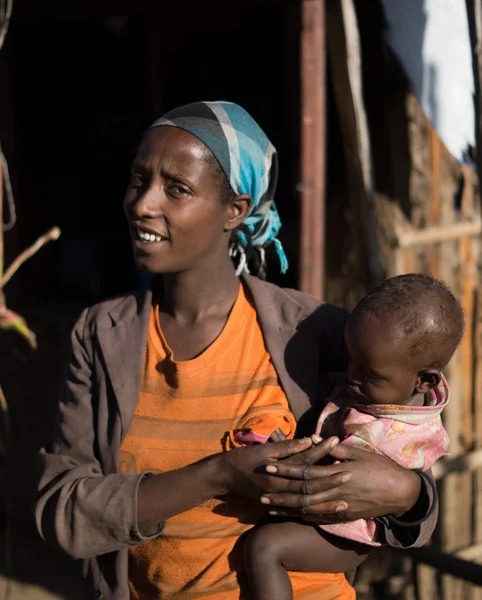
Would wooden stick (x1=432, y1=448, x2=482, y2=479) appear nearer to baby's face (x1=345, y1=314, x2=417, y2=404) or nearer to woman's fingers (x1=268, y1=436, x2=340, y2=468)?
baby's face (x1=345, y1=314, x2=417, y2=404)

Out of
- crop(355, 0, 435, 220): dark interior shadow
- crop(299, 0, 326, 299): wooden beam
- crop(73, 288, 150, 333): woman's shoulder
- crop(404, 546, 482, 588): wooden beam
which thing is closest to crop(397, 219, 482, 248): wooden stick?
crop(355, 0, 435, 220): dark interior shadow

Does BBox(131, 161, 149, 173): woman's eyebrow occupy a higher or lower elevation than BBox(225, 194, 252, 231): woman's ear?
higher

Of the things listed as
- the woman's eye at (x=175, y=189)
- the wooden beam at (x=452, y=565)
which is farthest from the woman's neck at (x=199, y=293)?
the wooden beam at (x=452, y=565)

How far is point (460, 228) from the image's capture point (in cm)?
443

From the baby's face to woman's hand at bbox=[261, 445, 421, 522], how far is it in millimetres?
142

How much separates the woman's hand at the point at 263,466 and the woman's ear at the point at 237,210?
591mm

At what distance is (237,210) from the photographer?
2.12 meters

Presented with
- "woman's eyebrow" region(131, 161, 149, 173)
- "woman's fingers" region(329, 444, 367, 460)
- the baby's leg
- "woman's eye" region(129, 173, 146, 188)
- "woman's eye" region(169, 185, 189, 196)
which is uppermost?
"woman's eyebrow" region(131, 161, 149, 173)

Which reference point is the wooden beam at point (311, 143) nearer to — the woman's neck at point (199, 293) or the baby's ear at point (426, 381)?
the woman's neck at point (199, 293)

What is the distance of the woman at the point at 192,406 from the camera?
6.12 ft

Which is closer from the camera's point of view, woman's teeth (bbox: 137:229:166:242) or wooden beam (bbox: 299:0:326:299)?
woman's teeth (bbox: 137:229:166:242)

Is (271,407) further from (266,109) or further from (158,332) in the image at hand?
(266,109)

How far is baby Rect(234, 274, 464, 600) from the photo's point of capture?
1.87 metres

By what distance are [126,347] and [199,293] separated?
0.76 ft
